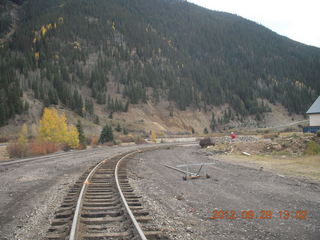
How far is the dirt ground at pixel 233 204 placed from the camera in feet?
16.3

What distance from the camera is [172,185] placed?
9.87 metres

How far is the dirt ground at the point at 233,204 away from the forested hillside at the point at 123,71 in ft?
216

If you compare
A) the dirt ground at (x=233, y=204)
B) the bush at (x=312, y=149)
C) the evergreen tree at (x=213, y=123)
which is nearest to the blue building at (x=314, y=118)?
the bush at (x=312, y=149)

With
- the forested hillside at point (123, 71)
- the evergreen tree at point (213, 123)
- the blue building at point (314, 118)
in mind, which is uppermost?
the forested hillside at point (123, 71)

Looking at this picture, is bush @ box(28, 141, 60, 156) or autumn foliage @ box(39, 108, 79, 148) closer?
bush @ box(28, 141, 60, 156)

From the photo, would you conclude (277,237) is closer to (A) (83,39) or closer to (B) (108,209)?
(B) (108,209)

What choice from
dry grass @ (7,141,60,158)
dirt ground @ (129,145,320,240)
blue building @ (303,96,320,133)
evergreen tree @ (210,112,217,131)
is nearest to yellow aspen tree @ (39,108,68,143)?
dry grass @ (7,141,60,158)

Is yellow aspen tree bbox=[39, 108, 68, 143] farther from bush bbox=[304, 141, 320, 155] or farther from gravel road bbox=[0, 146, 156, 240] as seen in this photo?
bush bbox=[304, 141, 320, 155]
